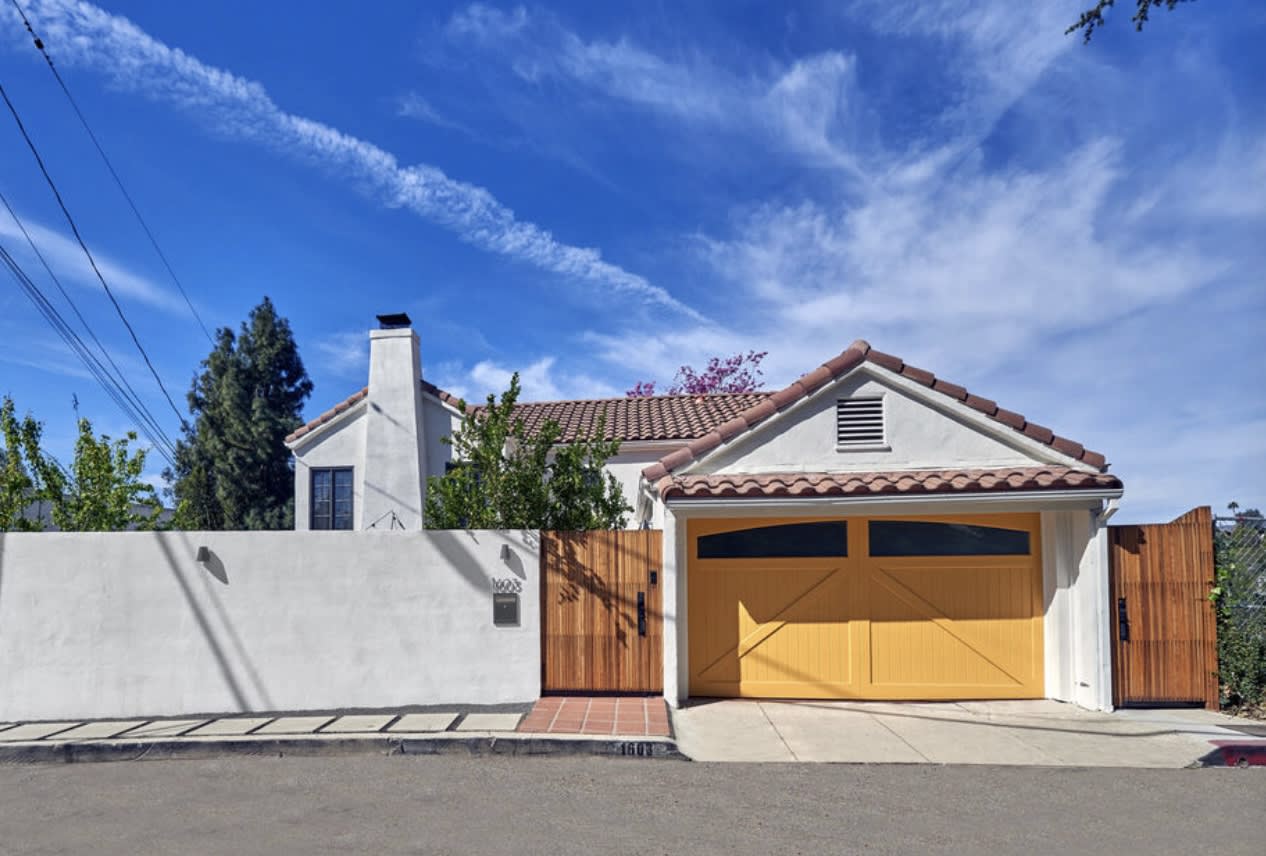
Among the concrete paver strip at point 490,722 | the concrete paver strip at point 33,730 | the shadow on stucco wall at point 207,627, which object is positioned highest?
the shadow on stucco wall at point 207,627

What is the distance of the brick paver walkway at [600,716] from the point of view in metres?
8.13

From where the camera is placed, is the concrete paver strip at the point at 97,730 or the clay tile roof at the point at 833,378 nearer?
the concrete paver strip at the point at 97,730

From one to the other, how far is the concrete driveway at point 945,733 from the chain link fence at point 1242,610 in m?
0.53

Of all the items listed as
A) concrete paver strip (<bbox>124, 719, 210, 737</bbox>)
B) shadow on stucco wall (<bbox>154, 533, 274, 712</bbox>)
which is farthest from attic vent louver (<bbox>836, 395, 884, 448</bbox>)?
concrete paver strip (<bbox>124, 719, 210, 737</bbox>)

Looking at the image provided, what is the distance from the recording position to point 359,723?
344 inches

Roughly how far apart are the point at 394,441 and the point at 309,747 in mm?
10092

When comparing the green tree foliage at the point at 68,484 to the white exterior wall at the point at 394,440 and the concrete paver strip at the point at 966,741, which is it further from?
the concrete paver strip at the point at 966,741

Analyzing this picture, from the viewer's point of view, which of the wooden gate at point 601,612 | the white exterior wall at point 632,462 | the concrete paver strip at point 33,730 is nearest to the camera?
the concrete paver strip at point 33,730

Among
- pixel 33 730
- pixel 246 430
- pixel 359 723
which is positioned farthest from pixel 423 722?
pixel 246 430

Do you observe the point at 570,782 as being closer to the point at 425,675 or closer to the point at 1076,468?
the point at 425,675

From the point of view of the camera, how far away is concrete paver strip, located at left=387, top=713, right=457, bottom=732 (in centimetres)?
835

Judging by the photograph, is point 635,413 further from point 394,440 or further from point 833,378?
point 833,378

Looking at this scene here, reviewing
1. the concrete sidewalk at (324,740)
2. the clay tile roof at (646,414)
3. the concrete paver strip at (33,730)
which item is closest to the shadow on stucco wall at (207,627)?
the concrete sidewalk at (324,740)

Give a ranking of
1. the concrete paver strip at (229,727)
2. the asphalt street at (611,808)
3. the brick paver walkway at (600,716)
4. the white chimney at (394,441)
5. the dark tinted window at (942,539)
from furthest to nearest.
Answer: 1. the white chimney at (394,441)
2. the dark tinted window at (942,539)
3. the concrete paver strip at (229,727)
4. the brick paver walkway at (600,716)
5. the asphalt street at (611,808)
